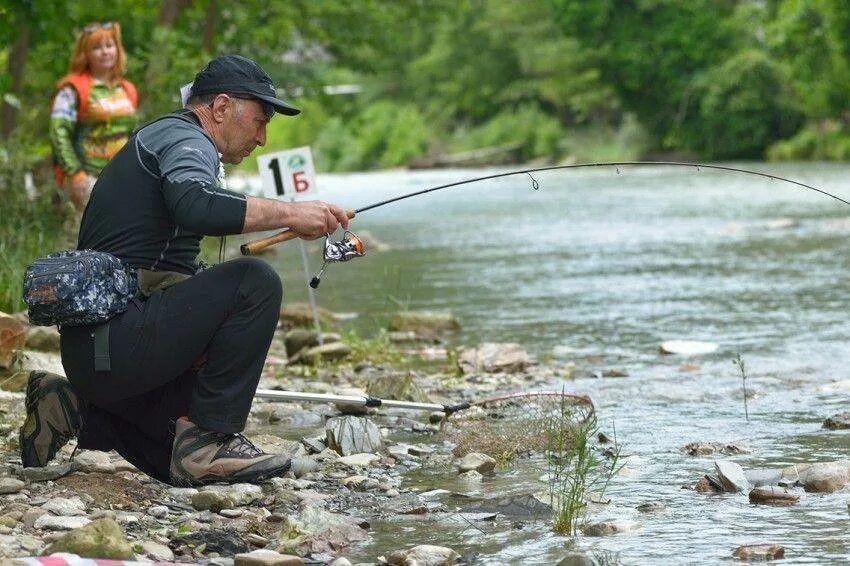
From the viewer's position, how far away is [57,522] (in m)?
4.68

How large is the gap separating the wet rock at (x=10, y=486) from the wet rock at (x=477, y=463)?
163 cm

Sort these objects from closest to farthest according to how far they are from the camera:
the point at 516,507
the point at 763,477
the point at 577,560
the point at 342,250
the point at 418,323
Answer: the point at 577,560 → the point at 516,507 → the point at 342,250 → the point at 763,477 → the point at 418,323

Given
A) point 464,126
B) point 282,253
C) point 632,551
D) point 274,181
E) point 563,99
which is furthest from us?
point 464,126

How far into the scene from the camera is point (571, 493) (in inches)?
194

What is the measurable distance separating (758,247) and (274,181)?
899cm

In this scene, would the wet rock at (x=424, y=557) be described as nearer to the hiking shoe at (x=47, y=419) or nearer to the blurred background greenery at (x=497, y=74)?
the hiking shoe at (x=47, y=419)

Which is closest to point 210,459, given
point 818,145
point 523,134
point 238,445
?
point 238,445

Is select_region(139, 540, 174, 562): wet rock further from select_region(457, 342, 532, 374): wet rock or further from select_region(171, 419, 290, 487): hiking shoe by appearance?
select_region(457, 342, 532, 374): wet rock

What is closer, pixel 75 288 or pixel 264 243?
pixel 75 288

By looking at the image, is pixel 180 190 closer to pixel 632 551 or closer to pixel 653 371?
pixel 632 551

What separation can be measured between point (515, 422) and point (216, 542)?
2.28 metres

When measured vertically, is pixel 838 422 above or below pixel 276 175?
below

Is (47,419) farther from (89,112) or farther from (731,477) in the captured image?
(89,112)

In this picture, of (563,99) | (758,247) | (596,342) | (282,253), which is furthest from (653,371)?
(563,99)
